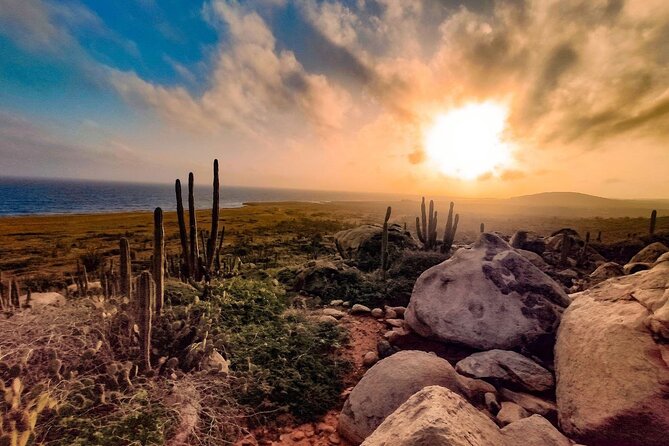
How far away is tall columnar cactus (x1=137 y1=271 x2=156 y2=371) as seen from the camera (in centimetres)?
447

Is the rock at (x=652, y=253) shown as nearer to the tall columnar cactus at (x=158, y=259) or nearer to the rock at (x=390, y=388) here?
the rock at (x=390, y=388)

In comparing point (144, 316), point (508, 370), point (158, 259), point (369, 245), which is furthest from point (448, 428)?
point (369, 245)

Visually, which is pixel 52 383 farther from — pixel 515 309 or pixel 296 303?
pixel 515 309

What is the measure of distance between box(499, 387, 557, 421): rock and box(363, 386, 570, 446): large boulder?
1.02 meters

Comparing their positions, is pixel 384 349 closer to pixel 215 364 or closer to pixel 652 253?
pixel 215 364

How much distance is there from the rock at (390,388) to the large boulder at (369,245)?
899 cm

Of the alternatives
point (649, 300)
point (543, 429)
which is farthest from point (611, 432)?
point (649, 300)

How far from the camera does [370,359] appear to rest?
5996 millimetres

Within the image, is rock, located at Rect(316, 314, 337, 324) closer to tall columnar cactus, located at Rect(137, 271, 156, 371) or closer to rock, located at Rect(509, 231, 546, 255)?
tall columnar cactus, located at Rect(137, 271, 156, 371)

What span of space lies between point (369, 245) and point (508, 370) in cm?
1129

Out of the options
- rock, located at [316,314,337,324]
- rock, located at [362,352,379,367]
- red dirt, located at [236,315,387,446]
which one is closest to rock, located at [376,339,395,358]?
rock, located at [362,352,379,367]

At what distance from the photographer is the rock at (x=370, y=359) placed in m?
5.96

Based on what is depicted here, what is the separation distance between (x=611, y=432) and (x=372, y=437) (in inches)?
101

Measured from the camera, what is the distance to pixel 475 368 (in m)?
4.98
